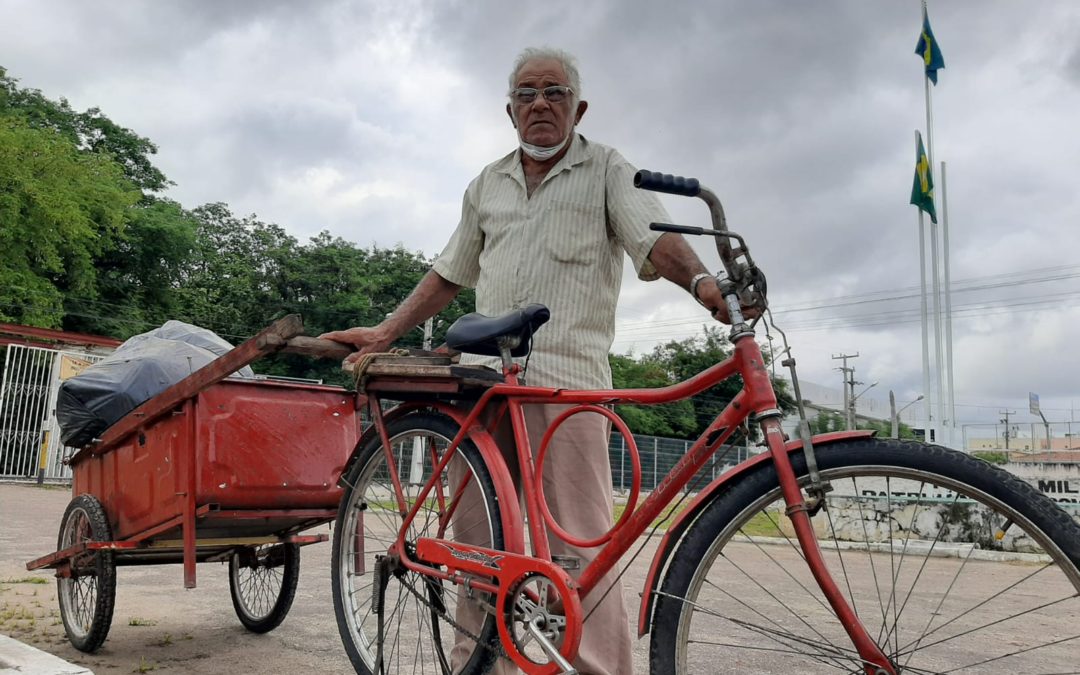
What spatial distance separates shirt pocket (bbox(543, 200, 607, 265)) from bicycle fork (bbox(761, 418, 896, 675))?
A: 103cm

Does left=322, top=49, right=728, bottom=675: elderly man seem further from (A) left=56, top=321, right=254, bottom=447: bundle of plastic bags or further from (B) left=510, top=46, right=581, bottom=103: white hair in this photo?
(A) left=56, top=321, right=254, bottom=447: bundle of plastic bags

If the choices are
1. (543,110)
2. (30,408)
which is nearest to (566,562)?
(543,110)

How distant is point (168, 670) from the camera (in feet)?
11.6

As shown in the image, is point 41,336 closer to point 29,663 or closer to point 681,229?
point 29,663

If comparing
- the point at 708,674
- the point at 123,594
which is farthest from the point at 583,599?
the point at 123,594

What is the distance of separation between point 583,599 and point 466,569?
370 millimetres

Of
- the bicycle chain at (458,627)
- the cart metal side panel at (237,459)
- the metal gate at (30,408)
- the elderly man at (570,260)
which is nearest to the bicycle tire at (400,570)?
the bicycle chain at (458,627)

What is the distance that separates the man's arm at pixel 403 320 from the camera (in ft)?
9.96

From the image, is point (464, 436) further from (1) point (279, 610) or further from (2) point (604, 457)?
(1) point (279, 610)

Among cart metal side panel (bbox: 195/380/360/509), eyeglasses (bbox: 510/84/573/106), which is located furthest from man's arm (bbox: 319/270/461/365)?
eyeglasses (bbox: 510/84/573/106)

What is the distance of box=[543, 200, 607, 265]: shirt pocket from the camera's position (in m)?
2.84

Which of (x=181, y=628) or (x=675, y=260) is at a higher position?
(x=675, y=260)

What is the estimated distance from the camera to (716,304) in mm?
2336

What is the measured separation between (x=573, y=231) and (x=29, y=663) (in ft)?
6.91
